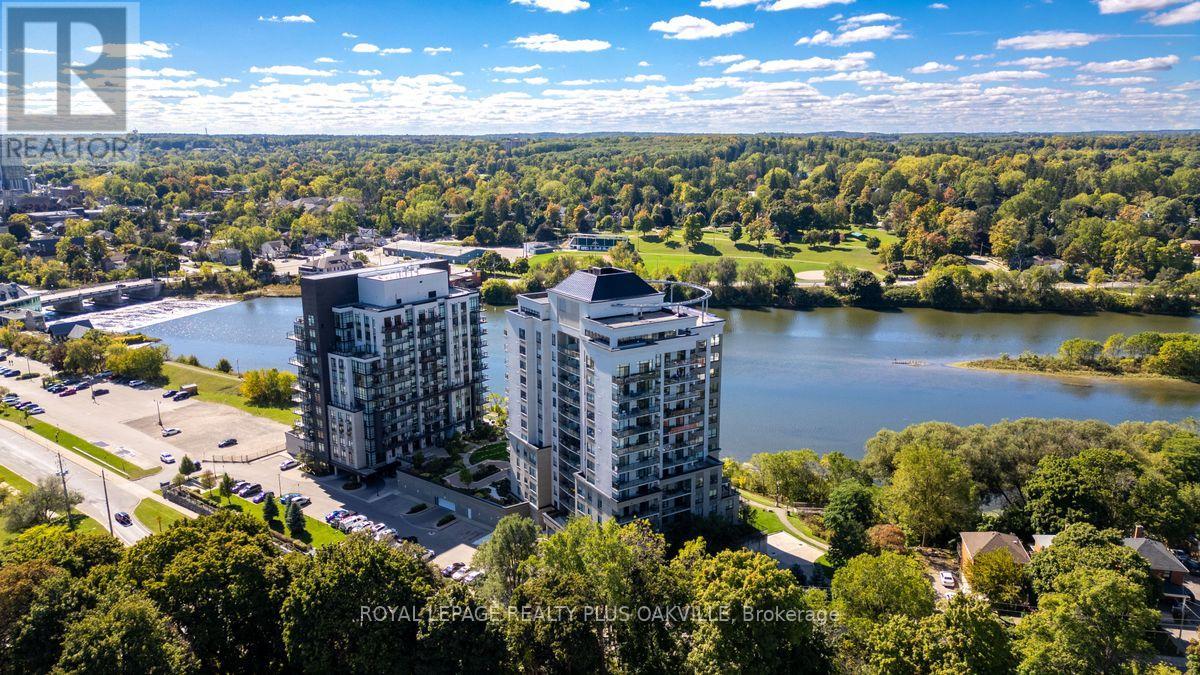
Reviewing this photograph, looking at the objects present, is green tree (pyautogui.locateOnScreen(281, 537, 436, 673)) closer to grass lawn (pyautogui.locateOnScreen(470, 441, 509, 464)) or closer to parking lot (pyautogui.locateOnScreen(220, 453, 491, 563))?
parking lot (pyautogui.locateOnScreen(220, 453, 491, 563))

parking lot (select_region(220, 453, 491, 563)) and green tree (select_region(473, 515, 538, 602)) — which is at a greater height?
green tree (select_region(473, 515, 538, 602))

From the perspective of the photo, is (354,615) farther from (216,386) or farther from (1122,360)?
(1122,360)

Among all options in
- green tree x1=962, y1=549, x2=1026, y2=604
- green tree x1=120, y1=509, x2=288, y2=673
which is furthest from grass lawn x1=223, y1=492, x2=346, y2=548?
green tree x1=962, y1=549, x2=1026, y2=604

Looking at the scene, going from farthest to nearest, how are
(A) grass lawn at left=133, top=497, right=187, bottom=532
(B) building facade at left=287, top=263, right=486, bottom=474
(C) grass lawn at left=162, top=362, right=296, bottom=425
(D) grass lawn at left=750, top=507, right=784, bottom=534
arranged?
(C) grass lawn at left=162, top=362, right=296, bottom=425 < (B) building facade at left=287, top=263, right=486, bottom=474 < (A) grass lawn at left=133, top=497, right=187, bottom=532 < (D) grass lawn at left=750, top=507, right=784, bottom=534

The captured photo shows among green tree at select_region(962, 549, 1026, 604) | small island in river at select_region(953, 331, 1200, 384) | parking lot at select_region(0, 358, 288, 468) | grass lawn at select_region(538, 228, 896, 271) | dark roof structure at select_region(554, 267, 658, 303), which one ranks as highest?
grass lawn at select_region(538, 228, 896, 271)

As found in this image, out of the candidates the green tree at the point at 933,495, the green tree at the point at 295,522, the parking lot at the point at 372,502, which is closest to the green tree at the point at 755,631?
the green tree at the point at 933,495

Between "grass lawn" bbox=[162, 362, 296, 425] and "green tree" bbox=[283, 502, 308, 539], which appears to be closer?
"green tree" bbox=[283, 502, 308, 539]

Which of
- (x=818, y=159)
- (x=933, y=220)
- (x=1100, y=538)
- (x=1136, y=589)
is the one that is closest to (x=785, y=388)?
(x=1100, y=538)

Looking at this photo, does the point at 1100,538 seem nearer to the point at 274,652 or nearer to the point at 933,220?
the point at 274,652
